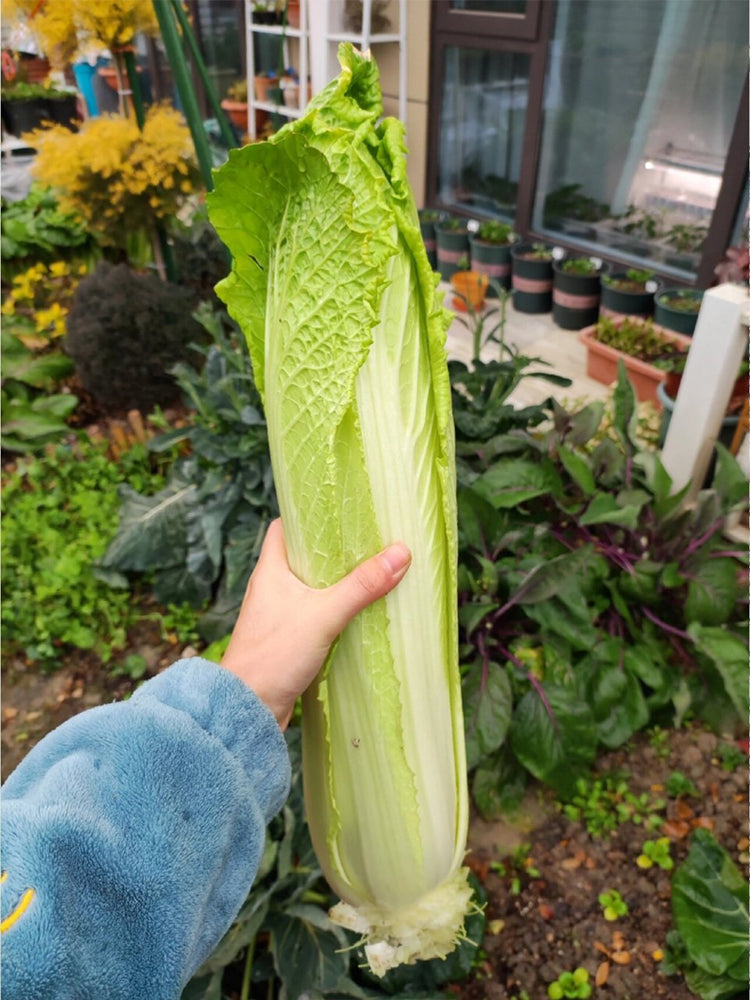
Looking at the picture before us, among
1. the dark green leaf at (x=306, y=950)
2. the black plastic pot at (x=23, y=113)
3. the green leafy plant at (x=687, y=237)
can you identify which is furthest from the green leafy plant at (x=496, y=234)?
the black plastic pot at (x=23, y=113)

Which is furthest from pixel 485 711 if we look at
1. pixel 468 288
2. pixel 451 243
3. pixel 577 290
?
pixel 451 243

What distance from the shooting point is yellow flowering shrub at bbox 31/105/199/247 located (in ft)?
11.9

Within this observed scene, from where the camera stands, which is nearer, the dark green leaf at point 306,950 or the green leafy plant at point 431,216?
the dark green leaf at point 306,950

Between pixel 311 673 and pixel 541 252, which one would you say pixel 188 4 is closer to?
pixel 541 252

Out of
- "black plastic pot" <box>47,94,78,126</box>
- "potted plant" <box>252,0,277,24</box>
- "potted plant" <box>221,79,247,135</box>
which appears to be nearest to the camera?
"potted plant" <box>252,0,277,24</box>

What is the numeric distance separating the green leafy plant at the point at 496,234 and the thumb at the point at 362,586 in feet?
15.2

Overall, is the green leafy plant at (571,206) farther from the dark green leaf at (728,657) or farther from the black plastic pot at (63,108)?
the black plastic pot at (63,108)

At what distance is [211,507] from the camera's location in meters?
2.86

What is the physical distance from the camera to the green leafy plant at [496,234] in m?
5.29

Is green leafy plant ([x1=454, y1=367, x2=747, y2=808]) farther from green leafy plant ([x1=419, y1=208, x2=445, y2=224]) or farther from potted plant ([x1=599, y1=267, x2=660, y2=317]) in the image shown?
green leafy plant ([x1=419, y1=208, x2=445, y2=224])

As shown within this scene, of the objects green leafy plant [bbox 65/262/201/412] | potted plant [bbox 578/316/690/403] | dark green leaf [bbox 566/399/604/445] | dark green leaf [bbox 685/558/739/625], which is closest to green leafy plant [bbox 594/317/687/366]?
potted plant [bbox 578/316/690/403]

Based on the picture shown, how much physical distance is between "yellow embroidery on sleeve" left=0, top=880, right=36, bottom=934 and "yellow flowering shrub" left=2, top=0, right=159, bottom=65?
12.2 ft

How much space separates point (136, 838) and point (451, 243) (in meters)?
5.32

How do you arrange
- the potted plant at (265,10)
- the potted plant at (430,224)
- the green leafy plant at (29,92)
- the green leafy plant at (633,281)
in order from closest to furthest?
1. the green leafy plant at (633,281)
2. the potted plant at (430,224)
3. the potted plant at (265,10)
4. the green leafy plant at (29,92)
